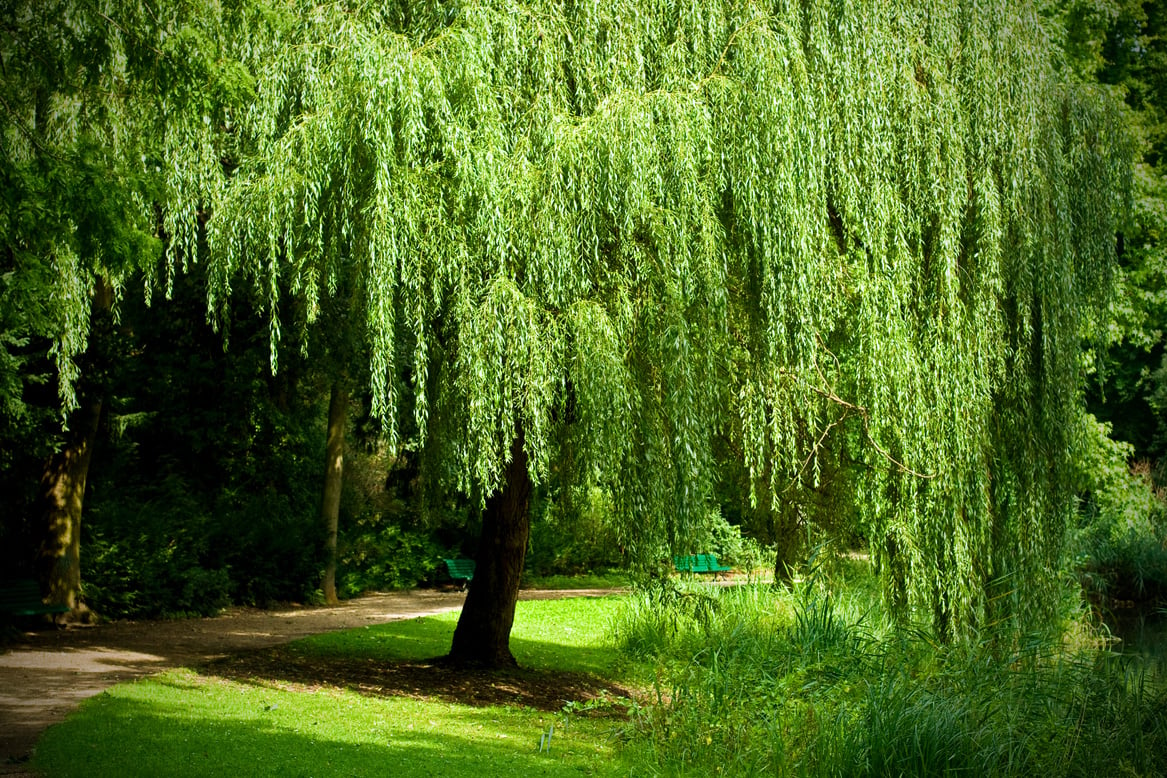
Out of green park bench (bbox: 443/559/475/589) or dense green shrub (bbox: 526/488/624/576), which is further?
dense green shrub (bbox: 526/488/624/576)

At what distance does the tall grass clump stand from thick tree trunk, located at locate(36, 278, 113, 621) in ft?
24.4

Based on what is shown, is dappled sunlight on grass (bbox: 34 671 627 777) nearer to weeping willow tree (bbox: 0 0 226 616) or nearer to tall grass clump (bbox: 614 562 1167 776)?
tall grass clump (bbox: 614 562 1167 776)

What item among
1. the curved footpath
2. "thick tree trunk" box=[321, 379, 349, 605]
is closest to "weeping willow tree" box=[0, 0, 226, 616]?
the curved footpath

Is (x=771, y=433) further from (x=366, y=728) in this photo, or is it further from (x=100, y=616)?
(x=100, y=616)

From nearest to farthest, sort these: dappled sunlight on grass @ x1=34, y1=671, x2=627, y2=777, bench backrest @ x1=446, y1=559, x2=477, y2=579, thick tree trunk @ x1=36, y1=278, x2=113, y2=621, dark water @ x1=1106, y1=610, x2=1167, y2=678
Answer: dappled sunlight on grass @ x1=34, y1=671, x2=627, y2=777 < dark water @ x1=1106, y1=610, x2=1167, y2=678 < thick tree trunk @ x1=36, y1=278, x2=113, y2=621 < bench backrest @ x1=446, y1=559, x2=477, y2=579

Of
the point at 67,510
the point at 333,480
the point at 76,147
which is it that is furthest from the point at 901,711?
the point at 333,480

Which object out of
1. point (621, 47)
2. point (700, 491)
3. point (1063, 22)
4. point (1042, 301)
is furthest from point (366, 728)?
point (1063, 22)

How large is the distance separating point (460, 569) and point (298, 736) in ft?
39.0

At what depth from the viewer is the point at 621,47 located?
293 inches

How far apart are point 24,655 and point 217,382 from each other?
531 centimetres

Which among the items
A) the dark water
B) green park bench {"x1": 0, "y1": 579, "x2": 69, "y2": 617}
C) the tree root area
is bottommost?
the dark water

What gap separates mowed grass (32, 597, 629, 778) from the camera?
5.80 m

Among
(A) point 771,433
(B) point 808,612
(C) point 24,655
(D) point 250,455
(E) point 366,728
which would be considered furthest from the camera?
(D) point 250,455

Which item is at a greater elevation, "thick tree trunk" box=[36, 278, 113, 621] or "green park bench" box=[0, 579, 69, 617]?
"thick tree trunk" box=[36, 278, 113, 621]
